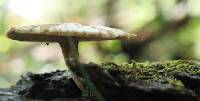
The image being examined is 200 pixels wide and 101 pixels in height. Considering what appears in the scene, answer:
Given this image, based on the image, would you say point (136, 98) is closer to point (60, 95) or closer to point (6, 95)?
point (60, 95)

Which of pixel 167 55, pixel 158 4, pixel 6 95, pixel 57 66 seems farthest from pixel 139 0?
pixel 6 95

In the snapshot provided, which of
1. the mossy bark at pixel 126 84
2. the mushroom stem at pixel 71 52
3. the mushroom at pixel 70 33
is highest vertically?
the mushroom at pixel 70 33

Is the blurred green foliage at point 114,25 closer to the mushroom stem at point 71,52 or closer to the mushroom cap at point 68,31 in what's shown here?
the mushroom stem at point 71,52

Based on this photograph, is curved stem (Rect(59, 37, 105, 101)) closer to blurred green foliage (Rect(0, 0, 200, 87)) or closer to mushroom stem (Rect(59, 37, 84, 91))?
mushroom stem (Rect(59, 37, 84, 91))

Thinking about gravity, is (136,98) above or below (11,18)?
below

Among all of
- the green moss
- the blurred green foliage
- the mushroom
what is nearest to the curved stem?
the mushroom

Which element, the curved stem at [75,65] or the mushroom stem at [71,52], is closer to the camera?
the curved stem at [75,65]

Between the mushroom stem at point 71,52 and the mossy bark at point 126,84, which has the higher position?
the mushroom stem at point 71,52

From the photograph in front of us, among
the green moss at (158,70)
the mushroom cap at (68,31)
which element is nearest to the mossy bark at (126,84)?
the green moss at (158,70)
